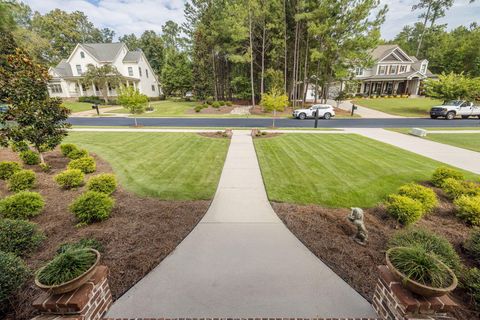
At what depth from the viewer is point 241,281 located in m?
3.27

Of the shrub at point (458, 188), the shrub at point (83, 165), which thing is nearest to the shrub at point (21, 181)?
the shrub at point (83, 165)

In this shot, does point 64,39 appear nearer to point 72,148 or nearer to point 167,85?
point 167,85

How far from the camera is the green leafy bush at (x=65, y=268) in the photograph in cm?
235

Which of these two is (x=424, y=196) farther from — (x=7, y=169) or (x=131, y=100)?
(x=131, y=100)

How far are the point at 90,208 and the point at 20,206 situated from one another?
5.11 feet

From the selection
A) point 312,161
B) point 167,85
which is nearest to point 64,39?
point 167,85

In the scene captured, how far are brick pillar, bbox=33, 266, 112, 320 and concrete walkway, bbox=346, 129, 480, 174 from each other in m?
11.7

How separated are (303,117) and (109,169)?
1886 cm

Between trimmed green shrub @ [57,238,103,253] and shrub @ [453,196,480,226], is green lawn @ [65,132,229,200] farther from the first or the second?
shrub @ [453,196,480,226]

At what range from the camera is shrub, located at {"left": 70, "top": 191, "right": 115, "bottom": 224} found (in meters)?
4.59

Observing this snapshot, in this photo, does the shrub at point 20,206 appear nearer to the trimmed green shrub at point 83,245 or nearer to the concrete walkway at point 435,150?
the trimmed green shrub at point 83,245

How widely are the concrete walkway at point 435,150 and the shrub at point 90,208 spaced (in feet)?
39.7

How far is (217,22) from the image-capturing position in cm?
2805

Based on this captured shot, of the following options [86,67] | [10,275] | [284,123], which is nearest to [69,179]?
[10,275]
